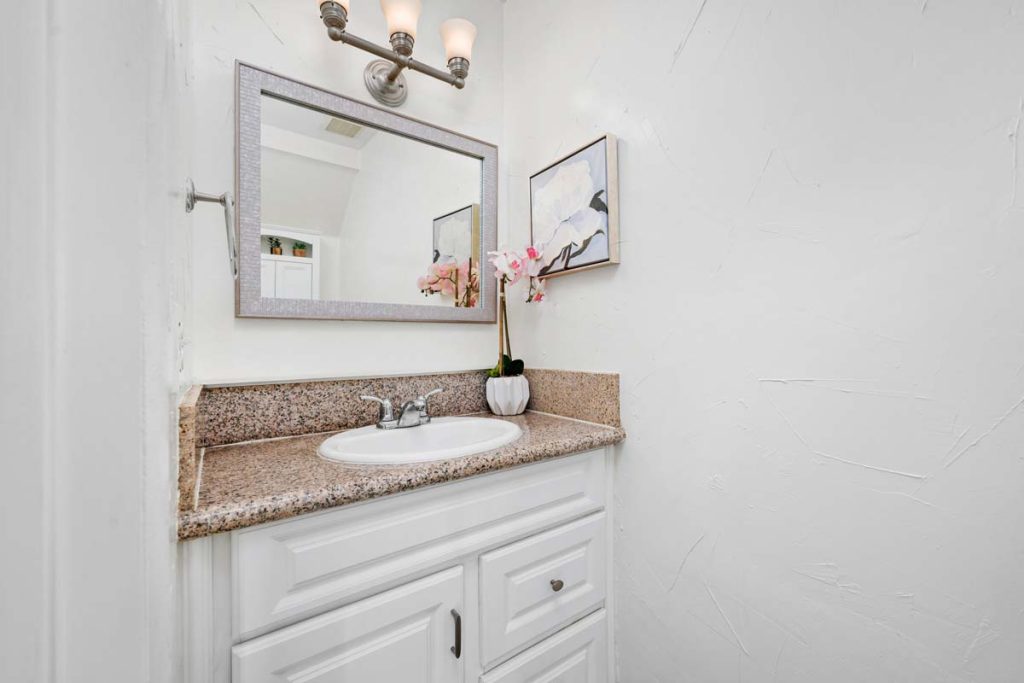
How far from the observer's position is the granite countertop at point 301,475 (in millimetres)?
603

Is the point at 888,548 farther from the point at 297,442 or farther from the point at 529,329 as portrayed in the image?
the point at 297,442

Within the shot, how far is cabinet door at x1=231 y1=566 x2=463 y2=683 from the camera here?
2.10ft

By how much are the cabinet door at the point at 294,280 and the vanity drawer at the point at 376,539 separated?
2.01 feet

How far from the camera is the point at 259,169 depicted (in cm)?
102

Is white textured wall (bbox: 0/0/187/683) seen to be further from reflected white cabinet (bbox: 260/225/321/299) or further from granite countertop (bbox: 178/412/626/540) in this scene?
reflected white cabinet (bbox: 260/225/321/299)

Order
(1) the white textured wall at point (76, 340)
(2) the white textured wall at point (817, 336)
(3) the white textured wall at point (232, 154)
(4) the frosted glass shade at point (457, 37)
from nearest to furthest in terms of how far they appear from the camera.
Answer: (1) the white textured wall at point (76, 340)
(2) the white textured wall at point (817, 336)
(3) the white textured wall at point (232, 154)
(4) the frosted glass shade at point (457, 37)

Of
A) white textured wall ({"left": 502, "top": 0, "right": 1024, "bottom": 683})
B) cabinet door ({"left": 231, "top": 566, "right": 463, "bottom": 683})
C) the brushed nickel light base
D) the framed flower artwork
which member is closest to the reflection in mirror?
the brushed nickel light base

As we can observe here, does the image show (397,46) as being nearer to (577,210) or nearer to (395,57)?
(395,57)

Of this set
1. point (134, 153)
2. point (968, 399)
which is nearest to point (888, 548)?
point (968, 399)

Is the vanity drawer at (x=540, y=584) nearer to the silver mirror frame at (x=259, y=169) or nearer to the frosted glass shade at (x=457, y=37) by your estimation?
the silver mirror frame at (x=259, y=169)

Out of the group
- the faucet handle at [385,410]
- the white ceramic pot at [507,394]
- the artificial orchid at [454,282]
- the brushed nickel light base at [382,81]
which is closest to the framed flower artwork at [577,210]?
the artificial orchid at [454,282]

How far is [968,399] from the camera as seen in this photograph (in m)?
0.58

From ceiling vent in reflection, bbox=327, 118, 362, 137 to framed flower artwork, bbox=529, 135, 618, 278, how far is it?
536mm

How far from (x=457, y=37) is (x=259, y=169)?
702 millimetres
